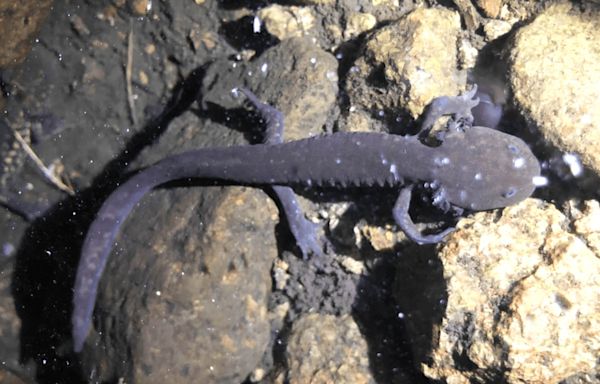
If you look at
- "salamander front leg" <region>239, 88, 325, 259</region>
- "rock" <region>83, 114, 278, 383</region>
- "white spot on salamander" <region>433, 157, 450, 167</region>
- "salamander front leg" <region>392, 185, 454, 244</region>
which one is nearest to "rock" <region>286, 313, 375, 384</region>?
"rock" <region>83, 114, 278, 383</region>

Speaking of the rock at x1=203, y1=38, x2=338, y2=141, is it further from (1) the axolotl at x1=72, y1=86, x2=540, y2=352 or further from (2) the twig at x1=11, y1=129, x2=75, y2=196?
(2) the twig at x1=11, y1=129, x2=75, y2=196

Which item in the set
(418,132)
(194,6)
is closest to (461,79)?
(418,132)

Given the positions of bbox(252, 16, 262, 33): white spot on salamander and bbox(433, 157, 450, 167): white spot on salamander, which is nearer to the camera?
bbox(433, 157, 450, 167): white spot on salamander

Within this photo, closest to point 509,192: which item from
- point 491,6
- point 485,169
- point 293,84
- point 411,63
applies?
point 485,169

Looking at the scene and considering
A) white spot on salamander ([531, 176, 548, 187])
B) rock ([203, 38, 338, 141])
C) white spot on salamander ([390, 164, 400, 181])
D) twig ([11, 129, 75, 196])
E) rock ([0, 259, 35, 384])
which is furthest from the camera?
twig ([11, 129, 75, 196])

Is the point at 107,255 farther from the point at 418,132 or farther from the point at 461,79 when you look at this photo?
the point at 461,79

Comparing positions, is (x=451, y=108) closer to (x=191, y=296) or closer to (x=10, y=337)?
(x=191, y=296)
